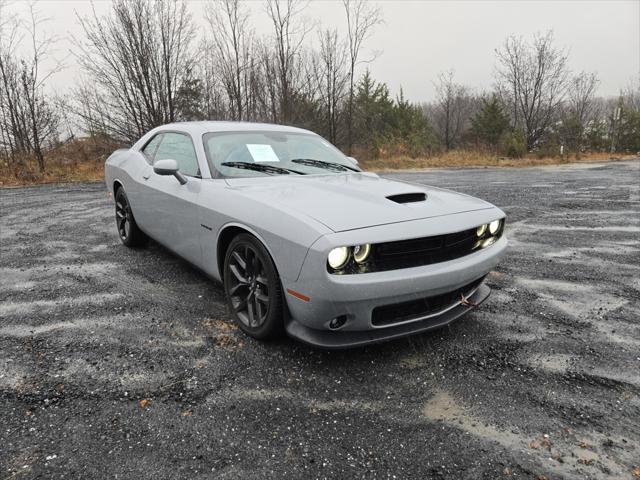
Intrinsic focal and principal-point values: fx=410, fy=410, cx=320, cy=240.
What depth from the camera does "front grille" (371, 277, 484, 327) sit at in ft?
6.98

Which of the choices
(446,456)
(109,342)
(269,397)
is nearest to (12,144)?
(109,342)

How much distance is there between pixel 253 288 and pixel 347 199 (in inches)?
30.8

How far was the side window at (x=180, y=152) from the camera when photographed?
3202mm

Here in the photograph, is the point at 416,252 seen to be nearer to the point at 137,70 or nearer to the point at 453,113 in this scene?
the point at 137,70

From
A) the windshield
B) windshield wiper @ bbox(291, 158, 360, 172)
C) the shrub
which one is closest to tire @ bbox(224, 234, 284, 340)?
the windshield

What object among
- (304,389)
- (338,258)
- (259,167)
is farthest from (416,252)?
(259,167)

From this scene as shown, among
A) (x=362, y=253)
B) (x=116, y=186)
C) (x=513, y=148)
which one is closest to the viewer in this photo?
(x=362, y=253)

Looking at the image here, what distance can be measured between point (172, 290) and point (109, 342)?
2.88 ft

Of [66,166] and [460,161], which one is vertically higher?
[66,166]

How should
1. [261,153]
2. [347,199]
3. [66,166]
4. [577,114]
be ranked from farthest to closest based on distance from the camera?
[577,114] → [66,166] → [261,153] → [347,199]

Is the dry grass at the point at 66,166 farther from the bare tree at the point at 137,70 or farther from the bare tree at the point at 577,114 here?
the bare tree at the point at 577,114

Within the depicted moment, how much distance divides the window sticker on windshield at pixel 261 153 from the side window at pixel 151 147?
52.4 inches

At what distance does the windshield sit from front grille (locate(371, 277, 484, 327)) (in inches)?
55.8

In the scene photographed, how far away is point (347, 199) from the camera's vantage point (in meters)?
2.39
